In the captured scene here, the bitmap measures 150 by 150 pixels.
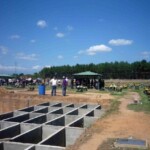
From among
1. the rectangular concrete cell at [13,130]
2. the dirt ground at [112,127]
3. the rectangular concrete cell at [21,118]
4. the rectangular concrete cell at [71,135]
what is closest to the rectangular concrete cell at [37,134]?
the rectangular concrete cell at [13,130]

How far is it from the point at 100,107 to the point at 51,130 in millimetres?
8823

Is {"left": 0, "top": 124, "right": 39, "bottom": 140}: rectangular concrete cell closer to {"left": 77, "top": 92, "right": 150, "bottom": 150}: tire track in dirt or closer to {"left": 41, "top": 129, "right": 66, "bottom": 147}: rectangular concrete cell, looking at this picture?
{"left": 41, "top": 129, "right": 66, "bottom": 147}: rectangular concrete cell

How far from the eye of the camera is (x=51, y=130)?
13.4 metres

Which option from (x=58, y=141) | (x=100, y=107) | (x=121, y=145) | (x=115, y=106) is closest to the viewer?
(x=121, y=145)

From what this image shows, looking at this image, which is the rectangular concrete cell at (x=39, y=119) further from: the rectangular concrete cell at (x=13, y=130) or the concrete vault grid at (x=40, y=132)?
the rectangular concrete cell at (x=13, y=130)

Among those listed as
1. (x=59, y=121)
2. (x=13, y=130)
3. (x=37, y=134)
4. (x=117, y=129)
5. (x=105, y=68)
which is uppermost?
(x=105, y=68)

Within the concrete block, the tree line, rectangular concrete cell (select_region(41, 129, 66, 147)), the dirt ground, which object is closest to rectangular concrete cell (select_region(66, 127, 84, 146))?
rectangular concrete cell (select_region(41, 129, 66, 147))

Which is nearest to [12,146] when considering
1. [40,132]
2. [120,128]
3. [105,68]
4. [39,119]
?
[40,132]

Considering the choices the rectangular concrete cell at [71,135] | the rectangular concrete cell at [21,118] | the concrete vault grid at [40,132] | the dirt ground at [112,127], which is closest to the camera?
the dirt ground at [112,127]

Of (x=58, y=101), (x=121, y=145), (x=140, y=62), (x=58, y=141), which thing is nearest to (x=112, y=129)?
(x=58, y=141)

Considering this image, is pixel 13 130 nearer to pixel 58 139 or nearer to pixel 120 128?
pixel 58 139

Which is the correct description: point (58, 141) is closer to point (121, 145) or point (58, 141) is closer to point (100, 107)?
point (121, 145)

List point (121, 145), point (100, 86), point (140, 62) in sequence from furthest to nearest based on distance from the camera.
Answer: point (140, 62)
point (100, 86)
point (121, 145)

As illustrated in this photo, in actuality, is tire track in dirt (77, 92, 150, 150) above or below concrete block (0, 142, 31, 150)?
above
